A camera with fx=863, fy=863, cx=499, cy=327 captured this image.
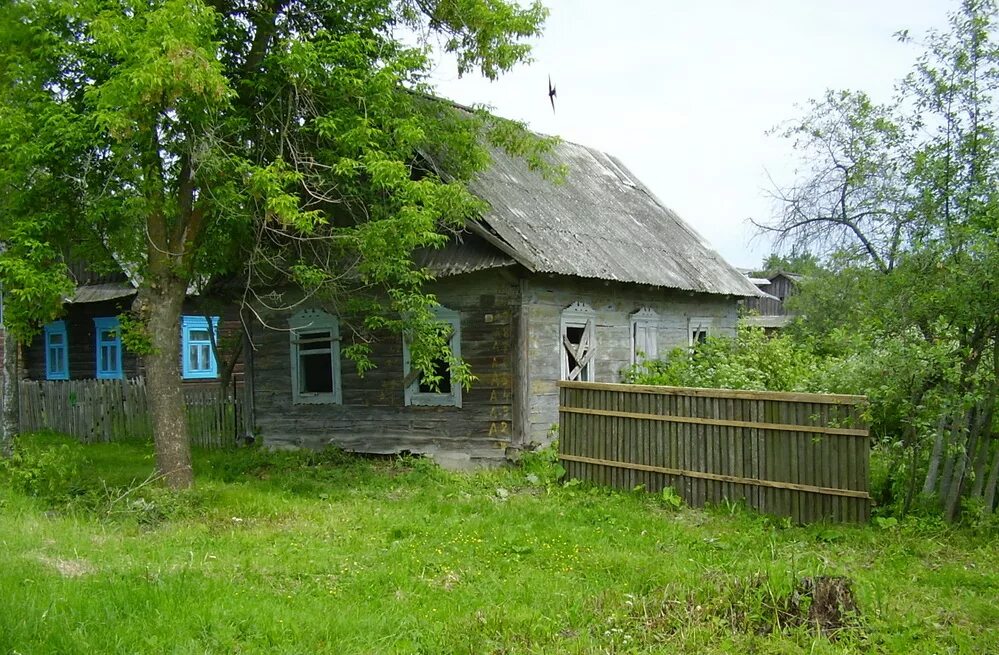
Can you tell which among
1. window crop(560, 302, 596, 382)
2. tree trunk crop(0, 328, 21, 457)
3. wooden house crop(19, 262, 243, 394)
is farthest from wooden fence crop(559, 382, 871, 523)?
wooden house crop(19, 262, 243, 394)

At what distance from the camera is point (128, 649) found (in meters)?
5.05

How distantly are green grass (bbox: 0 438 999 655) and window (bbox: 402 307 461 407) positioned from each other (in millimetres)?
2291

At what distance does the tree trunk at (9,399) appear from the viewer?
12.3m

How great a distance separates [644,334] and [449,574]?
944cm

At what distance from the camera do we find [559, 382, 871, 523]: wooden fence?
8.58 meters

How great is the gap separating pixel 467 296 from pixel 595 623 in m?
7.48

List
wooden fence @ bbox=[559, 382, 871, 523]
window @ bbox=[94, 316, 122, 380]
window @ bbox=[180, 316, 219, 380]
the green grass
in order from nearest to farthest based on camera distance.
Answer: the green grass < wooden fence @ bbox=[559, 382, 871, 523] < window @ bbox=[180, 316, 219, 380] < window @ bbox=[94, 316, 122, 380]

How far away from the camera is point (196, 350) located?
70.0 ft

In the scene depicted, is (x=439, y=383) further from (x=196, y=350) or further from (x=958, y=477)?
(x=196, y=350)

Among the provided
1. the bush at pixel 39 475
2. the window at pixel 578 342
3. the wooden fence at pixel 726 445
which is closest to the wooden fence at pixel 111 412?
the bush at pixel 39 475

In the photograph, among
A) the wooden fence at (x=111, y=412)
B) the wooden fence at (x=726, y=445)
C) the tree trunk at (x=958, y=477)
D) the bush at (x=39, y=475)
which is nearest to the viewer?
the tree trunk at (x=958, y=477)

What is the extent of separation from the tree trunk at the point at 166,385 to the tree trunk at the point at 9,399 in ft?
10.0

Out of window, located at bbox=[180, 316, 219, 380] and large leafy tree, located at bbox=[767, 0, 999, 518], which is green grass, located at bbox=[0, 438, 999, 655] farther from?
window, located at bbox=[180, 316, 219, 380]

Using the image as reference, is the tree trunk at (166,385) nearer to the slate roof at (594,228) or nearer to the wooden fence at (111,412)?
the slate roof at (594,228)
